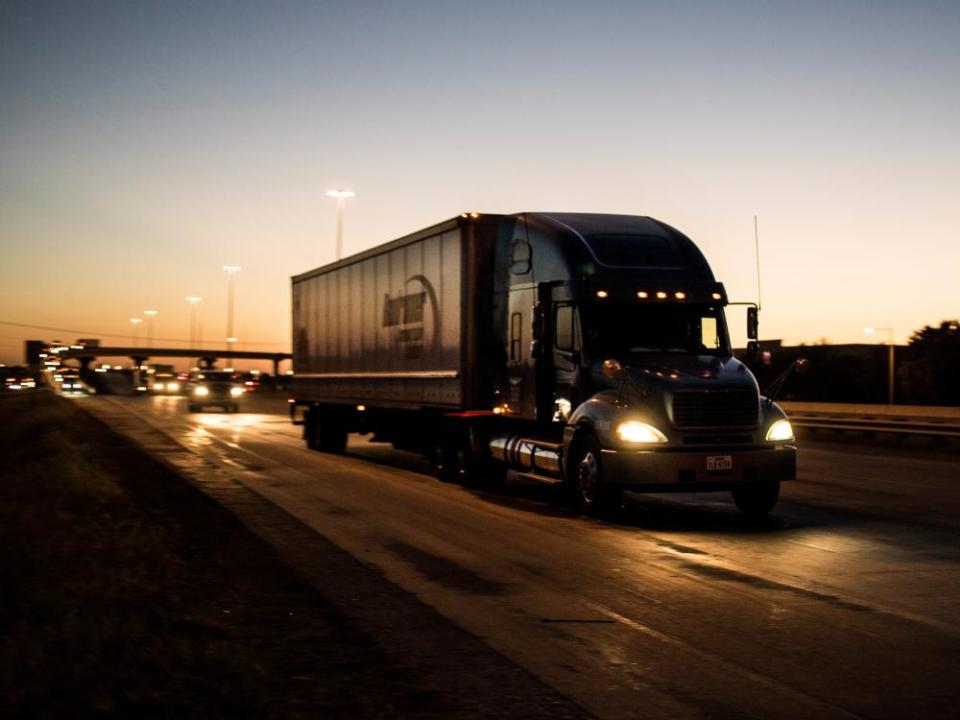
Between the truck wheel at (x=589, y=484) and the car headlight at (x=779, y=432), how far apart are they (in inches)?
74.4

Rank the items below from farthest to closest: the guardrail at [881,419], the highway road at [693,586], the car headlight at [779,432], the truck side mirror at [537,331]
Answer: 1. the guardrail at [881,419]
2. the truck side mirror at [537,331]
3. the car headlight at [779,432]
4. the highway road at [693,586]

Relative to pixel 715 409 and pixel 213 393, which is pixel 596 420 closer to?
pixel 715 409

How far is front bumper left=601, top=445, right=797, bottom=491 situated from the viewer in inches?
549

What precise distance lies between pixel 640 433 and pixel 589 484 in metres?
1.05

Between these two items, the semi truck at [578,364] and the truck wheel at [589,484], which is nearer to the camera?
the semi truck at [578,364]

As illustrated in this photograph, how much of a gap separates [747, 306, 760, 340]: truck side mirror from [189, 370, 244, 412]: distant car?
43.6 meters

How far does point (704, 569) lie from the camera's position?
10797 mm

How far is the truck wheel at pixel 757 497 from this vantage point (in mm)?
14867

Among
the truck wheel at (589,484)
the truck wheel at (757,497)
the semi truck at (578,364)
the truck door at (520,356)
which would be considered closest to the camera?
the semi truck at (578,364)

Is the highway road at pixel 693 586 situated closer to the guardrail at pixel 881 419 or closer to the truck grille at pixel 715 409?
the truck grille at pixel 715 409

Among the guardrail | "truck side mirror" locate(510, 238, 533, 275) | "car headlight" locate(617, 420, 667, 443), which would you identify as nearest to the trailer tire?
"truck side mirror" locate(510, 238, 533, 275)

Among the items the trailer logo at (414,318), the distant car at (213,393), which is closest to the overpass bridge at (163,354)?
the distant car at (213,393)

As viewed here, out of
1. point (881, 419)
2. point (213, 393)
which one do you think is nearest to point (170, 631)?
point (881, 419)

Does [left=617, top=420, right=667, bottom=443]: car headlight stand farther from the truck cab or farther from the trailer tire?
the trailer tire
